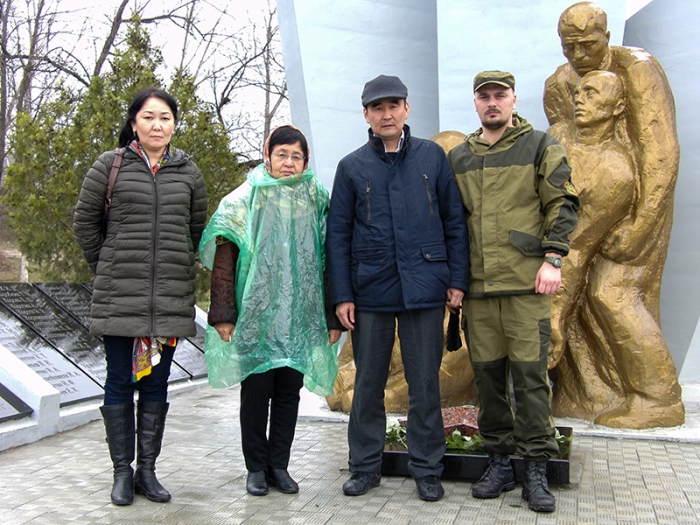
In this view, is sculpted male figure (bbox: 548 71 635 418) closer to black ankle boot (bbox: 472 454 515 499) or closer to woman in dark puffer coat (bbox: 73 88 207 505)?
black ankle boot (bbox: 472 454 515 499)

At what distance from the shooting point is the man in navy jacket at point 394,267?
3.26m

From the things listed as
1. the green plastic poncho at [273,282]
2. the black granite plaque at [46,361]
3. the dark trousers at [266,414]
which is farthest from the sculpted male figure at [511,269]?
the black granite plaque at [46,361]

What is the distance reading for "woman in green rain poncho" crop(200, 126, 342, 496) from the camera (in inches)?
129

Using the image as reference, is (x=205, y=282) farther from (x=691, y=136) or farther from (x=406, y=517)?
(x=406, y=517)

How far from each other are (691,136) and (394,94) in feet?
9.43

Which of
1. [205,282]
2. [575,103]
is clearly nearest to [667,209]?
[575,103]

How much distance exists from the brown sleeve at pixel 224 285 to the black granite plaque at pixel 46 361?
6.48ft

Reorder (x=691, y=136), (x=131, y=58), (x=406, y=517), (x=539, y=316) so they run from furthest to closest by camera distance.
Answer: (x=131, y=58)
(x=691, y=136)
(x=539, y=316)
(x=406, y=517)

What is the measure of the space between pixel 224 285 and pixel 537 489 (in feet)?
4.96

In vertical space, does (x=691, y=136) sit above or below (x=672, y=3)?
below

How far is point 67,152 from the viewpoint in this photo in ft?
25.7

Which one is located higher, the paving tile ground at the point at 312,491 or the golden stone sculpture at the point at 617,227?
the golden stone sculpture at the point at 617,227

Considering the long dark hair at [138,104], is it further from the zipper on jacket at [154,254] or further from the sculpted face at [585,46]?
the sculpted face at [585,46]

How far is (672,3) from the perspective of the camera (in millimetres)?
5457
